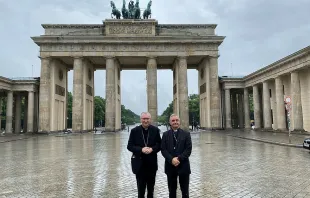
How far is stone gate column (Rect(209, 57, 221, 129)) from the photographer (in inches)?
2015

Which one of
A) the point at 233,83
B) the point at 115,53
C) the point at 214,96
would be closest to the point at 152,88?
the point at 115,53

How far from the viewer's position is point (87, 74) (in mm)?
56094

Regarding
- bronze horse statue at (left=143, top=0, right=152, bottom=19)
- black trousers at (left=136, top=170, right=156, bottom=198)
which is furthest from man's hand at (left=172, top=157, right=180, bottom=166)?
bronze horse statue at (left=143, top=0, right=152, bottom=19)

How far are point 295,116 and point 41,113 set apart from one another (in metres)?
40.0

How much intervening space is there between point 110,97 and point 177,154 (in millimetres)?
45747

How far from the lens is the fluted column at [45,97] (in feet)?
160

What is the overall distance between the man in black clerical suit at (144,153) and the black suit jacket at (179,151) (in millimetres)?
241

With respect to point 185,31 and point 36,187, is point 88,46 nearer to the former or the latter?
point 185,31

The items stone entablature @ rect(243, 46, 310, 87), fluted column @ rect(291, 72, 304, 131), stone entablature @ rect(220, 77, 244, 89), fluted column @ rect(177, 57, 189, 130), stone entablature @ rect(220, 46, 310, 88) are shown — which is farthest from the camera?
stone entablature @ rect(220, 77, 244, 89)

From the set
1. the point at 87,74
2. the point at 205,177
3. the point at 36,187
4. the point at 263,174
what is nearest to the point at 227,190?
the point at 205,177

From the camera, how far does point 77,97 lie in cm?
Answer: 4984

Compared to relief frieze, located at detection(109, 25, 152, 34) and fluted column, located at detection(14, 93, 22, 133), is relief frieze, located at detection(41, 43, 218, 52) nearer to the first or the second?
relief frieze, located at detection(109, 25, 152, 34)

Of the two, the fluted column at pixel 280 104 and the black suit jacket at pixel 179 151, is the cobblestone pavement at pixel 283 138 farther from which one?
the black suit jacket at pixel 179 151

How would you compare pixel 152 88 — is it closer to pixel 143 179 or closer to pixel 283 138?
pixel 283 138
